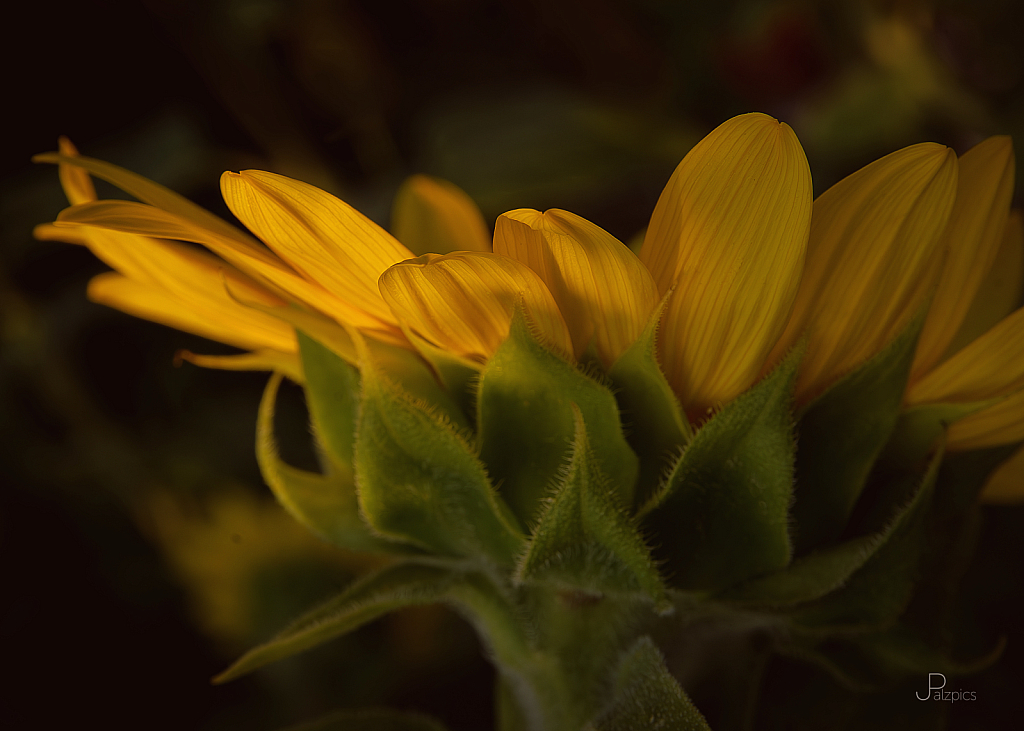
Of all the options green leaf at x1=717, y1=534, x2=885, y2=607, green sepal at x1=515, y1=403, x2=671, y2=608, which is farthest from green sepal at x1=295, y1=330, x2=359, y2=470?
green leaf at x1=717, y1=534, x2=885, y2=607

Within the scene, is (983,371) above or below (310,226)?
below

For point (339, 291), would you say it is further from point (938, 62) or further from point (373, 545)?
point (938, 62)

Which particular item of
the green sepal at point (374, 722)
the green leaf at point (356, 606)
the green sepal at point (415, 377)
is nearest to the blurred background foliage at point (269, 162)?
the green sepal at point (374, 722)

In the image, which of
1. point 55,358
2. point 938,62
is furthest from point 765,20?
point 55,358

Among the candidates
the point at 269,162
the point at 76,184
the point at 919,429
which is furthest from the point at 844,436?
the point at 269,162

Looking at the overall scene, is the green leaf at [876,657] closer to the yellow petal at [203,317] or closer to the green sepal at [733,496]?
the green sepal at [733,496]

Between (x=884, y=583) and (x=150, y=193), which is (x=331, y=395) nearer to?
(x=150, y=193)

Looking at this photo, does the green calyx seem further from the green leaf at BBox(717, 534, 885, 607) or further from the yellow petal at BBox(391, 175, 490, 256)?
the yellow petal at BBox(391, 175, 490, 256)
